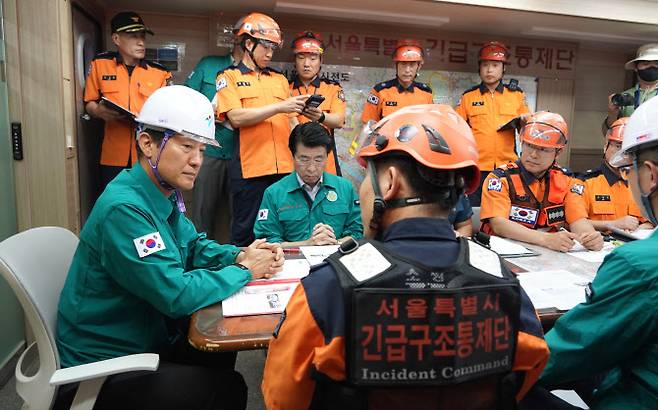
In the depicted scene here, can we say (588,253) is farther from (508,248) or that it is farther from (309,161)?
(309,161)

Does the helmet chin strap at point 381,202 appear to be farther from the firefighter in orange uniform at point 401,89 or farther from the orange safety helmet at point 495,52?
the orange safety helmet at point 495,52

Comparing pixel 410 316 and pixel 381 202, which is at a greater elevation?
pixel 381 202

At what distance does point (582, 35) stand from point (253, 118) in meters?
3.67

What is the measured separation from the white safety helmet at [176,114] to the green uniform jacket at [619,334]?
1.23m

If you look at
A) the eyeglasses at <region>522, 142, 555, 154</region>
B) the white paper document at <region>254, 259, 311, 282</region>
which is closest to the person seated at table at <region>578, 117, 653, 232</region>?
the eyeglasses at <region>522, 142, 555, 154</region>

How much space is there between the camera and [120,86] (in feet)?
11.4

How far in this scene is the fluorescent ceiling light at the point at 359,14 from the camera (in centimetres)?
398

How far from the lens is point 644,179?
1.20m

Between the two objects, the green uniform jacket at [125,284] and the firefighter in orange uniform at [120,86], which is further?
the firefighter in orange uniform at [120,86]

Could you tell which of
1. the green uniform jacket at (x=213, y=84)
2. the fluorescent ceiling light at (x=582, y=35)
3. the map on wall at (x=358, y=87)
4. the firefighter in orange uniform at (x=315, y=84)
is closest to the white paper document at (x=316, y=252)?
the firefighter in orange uniform at (x=315, y=84)

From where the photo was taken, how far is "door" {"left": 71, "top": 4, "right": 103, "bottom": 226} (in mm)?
3432

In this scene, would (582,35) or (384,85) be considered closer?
(384,85)

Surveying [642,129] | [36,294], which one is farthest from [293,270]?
[642,129]

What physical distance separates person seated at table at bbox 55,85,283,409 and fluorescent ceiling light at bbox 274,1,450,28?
2.68 m
